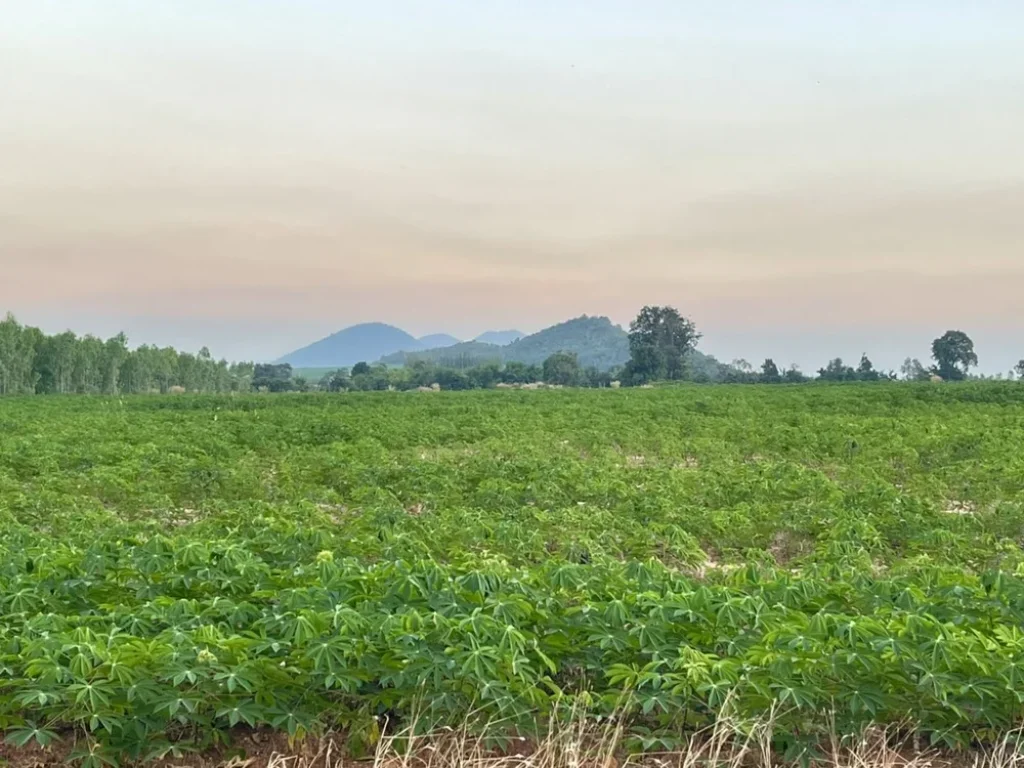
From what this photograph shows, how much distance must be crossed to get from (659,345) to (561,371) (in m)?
15.0

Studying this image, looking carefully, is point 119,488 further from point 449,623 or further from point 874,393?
point 874,393

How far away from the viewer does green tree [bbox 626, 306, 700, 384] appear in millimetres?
102375

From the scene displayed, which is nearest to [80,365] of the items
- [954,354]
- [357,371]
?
[357,371]

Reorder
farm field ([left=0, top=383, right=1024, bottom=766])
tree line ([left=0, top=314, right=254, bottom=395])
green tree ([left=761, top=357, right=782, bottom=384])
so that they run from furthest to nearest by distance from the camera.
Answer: green tree ([left=761, top=357, right=782, bottom=384]) → tree line ([left=0, top=314, right=254, bottom=395]) → farm field ([left=0, top=383, right=1024, bottom=766])

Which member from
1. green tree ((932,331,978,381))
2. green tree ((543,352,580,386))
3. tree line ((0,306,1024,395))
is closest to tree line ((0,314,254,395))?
tree line ((0,306,1024,395))

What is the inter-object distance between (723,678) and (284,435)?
16.0 m

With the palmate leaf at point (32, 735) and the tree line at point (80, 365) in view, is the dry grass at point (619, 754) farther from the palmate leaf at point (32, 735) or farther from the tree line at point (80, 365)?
the tree line at point (80, 365)

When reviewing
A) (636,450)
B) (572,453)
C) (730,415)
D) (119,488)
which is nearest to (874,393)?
(730,415)

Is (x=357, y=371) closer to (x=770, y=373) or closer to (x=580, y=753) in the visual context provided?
(x=770, y=373)

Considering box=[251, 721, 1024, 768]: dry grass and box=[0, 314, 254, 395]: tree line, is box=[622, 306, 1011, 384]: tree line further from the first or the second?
box=[251, 721, 1024, 768]: dry grass

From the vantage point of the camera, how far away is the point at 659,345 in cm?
10950

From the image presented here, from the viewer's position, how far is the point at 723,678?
3.22m

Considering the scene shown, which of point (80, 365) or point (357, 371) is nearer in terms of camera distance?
point (80, 365)

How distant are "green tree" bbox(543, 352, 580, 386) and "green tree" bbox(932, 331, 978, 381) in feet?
159
